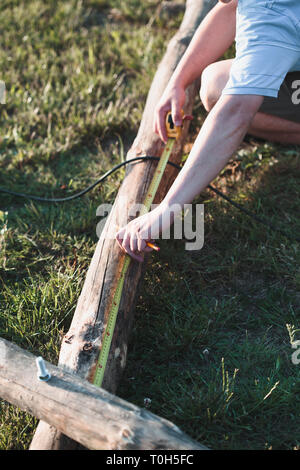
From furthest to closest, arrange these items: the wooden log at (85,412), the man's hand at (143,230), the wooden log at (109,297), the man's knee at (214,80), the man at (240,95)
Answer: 1. the man's knee at (214,80)
2. the man's hand at (143,230)
3. the man at (240,95)
4. the wooden log at (109,297)
5. the wooden log at (85,412)

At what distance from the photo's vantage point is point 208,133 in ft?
7.74

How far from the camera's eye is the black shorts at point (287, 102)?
3.08m

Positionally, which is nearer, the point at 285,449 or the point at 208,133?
the point at 285,449

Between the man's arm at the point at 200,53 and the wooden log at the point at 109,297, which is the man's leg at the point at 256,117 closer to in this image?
the man's arm at the point at 200,53

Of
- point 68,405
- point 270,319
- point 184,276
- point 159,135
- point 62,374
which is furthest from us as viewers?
point 159,135

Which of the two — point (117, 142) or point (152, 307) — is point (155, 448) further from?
point (117, 142)

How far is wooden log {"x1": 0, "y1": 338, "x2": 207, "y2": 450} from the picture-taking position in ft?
5.73

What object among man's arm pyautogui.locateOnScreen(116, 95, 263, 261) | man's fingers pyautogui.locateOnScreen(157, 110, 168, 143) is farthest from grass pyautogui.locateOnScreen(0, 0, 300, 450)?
man's arm pyautogui.locateOnScreen(116, 95, 263, 261)

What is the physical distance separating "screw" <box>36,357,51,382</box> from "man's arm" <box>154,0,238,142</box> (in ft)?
5.71

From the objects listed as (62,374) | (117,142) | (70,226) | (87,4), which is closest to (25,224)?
(70,226)

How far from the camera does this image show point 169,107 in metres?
3.12

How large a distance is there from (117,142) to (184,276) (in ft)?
4.79

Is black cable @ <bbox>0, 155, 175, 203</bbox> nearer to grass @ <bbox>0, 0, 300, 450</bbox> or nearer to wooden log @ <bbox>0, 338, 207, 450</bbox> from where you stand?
grass @ <bbox>0, 0, 300, 450</bbox>

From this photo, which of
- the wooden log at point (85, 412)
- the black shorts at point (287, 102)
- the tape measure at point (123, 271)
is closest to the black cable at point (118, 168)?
the tape measure at point (123, 271)
